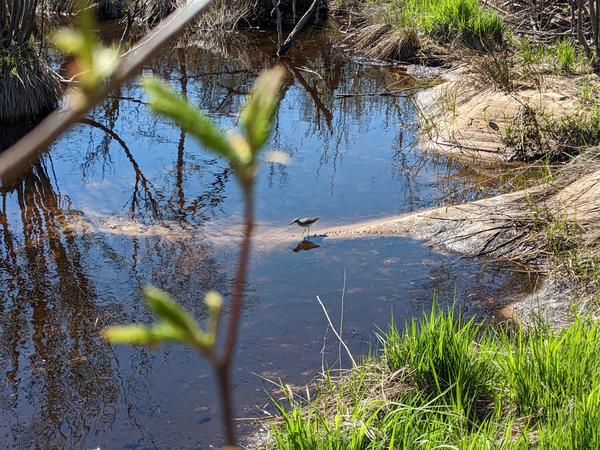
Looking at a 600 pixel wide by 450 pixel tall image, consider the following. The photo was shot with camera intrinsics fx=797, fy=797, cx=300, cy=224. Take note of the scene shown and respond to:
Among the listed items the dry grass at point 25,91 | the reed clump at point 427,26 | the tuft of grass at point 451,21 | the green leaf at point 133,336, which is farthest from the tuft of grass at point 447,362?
the reed clump at point 427,26

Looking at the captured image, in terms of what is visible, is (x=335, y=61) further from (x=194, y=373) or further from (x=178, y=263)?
(x=194, y=373)

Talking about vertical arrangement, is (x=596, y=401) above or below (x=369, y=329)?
above

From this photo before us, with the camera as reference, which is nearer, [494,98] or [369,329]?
[369,329]

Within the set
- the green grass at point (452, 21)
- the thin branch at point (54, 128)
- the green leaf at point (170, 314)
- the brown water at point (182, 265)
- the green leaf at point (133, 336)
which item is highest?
the green grass at point (452, 21)

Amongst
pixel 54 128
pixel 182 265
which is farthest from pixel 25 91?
pixel 54 128

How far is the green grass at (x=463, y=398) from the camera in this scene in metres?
3.00

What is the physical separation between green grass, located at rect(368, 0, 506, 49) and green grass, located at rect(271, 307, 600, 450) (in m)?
7.72

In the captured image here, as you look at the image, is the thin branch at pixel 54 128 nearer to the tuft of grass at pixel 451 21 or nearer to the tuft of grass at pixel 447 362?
the tuft of grass at pixel 447 362

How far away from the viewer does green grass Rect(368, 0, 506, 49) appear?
11344mm

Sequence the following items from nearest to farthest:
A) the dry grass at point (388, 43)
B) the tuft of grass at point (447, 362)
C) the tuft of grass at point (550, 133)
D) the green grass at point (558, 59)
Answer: the tuft of grass at point (447, 362)
the tuft of grass at point (550, 133)
the green grass at point (558, 59)
the dry grass at point (388, 43)

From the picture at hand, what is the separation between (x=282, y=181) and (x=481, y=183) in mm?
1960

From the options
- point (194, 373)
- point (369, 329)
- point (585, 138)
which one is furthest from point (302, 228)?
point (585, 138)

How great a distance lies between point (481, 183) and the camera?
7684mm

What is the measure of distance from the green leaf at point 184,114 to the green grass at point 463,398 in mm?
2499
